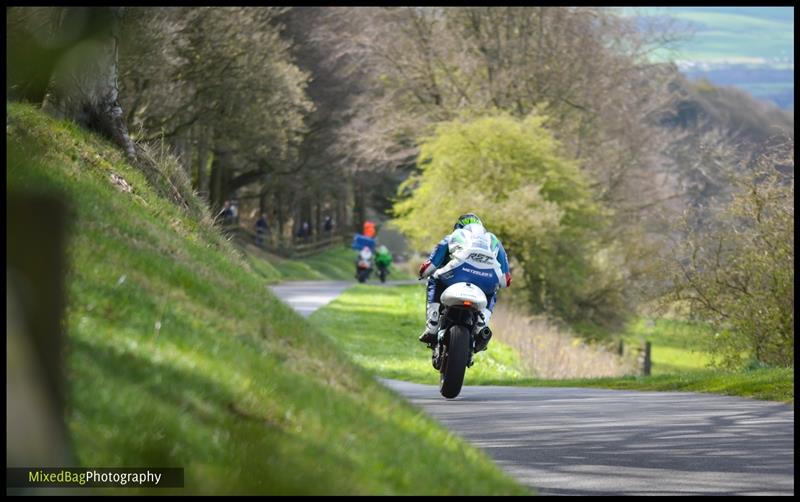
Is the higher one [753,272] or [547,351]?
[753,272]

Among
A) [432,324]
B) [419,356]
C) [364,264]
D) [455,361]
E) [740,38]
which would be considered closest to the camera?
[455,361]

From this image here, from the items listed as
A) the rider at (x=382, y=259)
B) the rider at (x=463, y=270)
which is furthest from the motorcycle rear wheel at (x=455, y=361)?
the rider at (x=382, y=259)

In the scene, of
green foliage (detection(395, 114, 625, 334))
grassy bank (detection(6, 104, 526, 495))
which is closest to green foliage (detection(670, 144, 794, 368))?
green foliage (detection(395, 114, 625, 334))

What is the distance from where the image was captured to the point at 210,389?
700 cm

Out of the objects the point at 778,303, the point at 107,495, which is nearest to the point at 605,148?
the point at 778,303

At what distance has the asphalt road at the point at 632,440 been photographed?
897 cm

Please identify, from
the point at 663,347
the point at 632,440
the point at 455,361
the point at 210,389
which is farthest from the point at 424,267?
the point at 663,347

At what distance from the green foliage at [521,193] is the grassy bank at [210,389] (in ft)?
125

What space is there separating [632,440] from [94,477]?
671 cm

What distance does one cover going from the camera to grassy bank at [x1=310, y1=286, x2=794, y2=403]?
18908mm

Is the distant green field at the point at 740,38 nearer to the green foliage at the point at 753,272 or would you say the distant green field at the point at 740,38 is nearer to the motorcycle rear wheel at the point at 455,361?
the green foliage at the point at 753,272

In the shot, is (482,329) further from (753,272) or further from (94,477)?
(753,272)

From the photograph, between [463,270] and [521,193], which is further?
[521,193]

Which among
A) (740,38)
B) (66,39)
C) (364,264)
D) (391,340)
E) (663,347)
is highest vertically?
(740,38)
